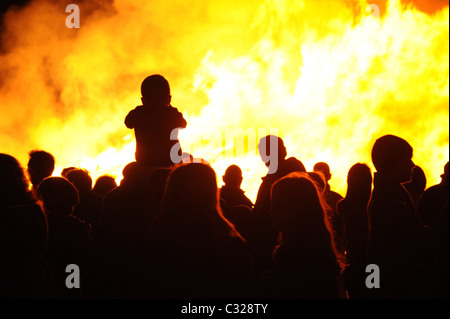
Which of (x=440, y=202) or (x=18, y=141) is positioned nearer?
(x=440, y=202)

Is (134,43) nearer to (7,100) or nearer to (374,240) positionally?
(7,100)

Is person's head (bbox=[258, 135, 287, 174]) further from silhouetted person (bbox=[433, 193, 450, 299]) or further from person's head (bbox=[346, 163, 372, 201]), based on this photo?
silhouetted person (bbox=[433, 193, 450, 299])

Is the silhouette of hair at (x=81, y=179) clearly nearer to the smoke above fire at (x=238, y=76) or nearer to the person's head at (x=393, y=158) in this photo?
the person's head at (x=393, y=158)

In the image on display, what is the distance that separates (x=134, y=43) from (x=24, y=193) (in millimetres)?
6163

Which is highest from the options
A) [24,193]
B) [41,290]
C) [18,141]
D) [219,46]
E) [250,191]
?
[219,46]

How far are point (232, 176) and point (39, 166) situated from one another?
185 cm

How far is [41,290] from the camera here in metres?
2.65

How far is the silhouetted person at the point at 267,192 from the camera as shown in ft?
13.0

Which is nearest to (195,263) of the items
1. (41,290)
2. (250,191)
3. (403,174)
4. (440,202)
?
(41,290)

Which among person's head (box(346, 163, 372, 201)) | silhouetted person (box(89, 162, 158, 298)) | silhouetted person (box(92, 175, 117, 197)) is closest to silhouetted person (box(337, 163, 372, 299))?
person's head (box(346, 163, 372, 201))

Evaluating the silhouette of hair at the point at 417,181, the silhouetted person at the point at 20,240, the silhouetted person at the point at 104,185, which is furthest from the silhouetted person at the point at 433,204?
the silhouetted person at the point at 104,185

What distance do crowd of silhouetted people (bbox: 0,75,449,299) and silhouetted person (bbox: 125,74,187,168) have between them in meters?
0.25
